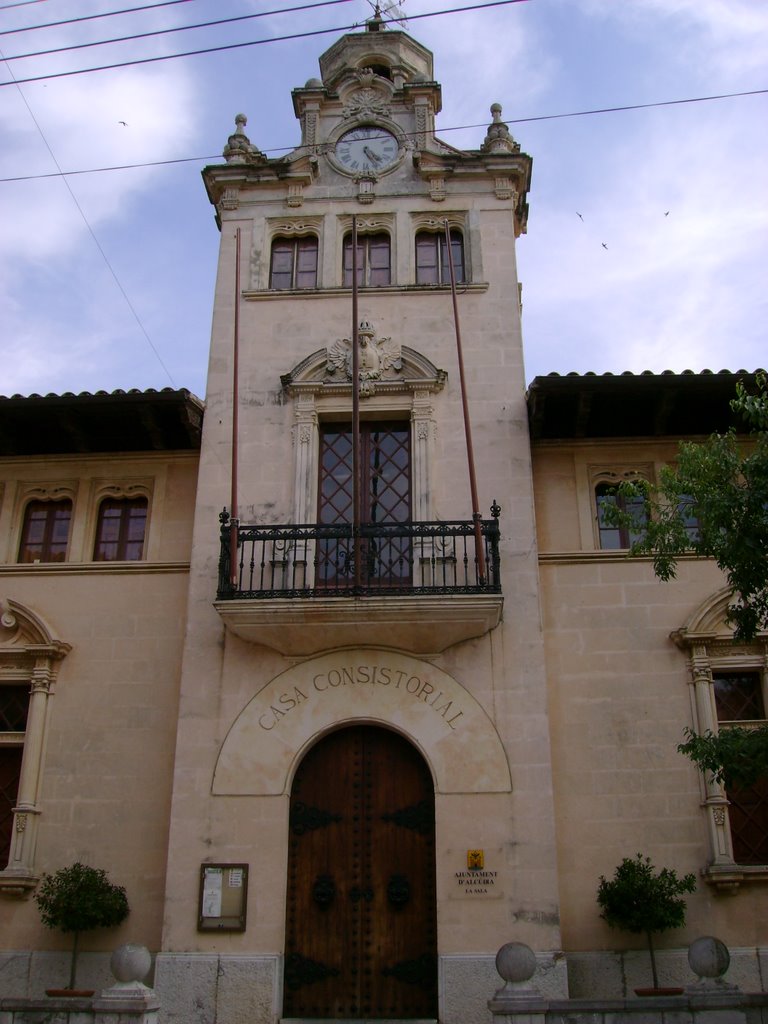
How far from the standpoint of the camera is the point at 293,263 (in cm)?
1709

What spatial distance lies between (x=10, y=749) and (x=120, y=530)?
11.7ft

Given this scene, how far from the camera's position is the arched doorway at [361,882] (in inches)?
491

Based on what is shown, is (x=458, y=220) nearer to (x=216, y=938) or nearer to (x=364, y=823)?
(x=364, y=823)

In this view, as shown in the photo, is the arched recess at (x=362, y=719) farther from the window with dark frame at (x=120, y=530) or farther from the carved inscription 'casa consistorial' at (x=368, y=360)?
the carved inscription 'casa consistorial' at (x=368, y=360)

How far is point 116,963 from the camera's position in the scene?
9633 mm

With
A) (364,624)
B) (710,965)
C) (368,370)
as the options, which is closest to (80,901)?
(364,624)

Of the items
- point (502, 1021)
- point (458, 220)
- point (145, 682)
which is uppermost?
point (458, 220)

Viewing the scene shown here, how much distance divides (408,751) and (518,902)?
92.3 inches

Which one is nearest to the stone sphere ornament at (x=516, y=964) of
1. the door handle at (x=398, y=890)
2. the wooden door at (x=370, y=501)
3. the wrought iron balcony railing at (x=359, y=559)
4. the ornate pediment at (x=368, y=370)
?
the door handle at (x=398, y=890)

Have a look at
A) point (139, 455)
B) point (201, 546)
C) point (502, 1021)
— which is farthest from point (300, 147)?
point (502, 1021)

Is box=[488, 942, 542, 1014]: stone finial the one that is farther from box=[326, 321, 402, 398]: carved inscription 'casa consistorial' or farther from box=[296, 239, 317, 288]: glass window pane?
box=[296, 239, 317, 288]: glass window pane

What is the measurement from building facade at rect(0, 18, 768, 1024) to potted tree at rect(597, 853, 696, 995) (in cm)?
33

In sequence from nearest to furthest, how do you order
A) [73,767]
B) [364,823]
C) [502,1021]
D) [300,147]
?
[502,1021]
[364,823]
[73,767]
[300,147]

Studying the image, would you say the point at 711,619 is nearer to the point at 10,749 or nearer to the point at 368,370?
the point at 368,370
